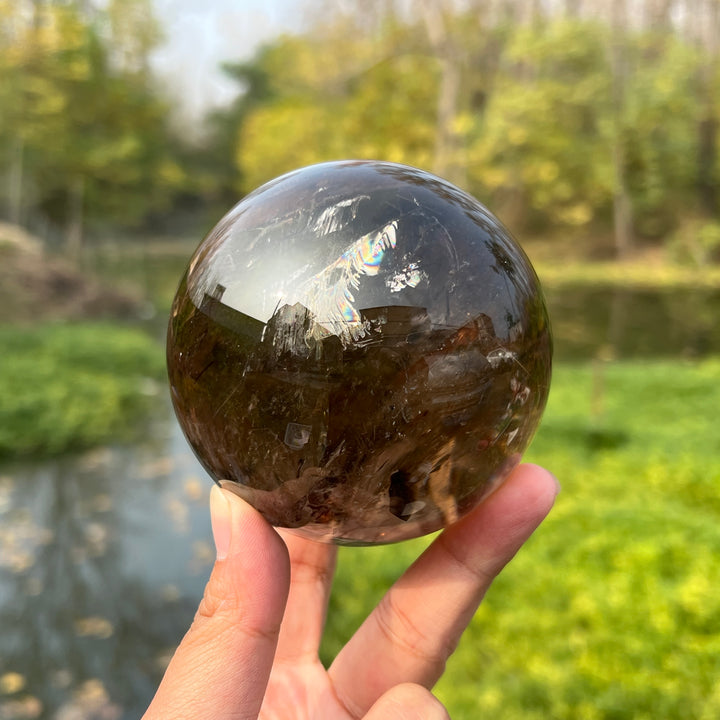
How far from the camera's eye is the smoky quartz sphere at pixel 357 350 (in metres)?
1.39

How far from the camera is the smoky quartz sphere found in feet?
4.55

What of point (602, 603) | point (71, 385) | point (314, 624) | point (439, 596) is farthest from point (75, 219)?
point (439, 596)

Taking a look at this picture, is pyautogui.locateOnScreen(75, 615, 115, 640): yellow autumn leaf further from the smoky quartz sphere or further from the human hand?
the smoky quartz sphere

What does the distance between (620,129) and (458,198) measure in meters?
16.0

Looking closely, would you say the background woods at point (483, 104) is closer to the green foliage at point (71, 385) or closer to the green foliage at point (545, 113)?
the green foliage at point (545, 113)

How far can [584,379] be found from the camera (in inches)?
408

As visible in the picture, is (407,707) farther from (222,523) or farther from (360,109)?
(360,109)

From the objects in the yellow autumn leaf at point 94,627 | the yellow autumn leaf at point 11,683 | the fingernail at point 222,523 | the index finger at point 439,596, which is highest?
the fingernail at point 222,523

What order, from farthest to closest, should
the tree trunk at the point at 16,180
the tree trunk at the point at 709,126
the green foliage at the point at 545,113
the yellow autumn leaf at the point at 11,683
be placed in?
the tree trunk at the point at 16,180 < the tree trunk at the point at 709,126 < the green foliage at the point at 545,113 < the yellow autumn leaf at the point at 11,683

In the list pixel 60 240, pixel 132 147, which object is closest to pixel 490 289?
pixel 132 147

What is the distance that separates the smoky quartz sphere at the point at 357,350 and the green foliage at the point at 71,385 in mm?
6453

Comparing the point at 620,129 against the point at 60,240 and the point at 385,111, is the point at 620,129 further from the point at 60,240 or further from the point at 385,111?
the point at 60,240

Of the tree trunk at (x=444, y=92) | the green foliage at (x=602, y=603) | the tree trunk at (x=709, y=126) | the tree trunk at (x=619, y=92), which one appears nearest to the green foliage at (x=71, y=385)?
the green foliage at (x=602, y=603)

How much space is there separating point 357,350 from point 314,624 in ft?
4.20
